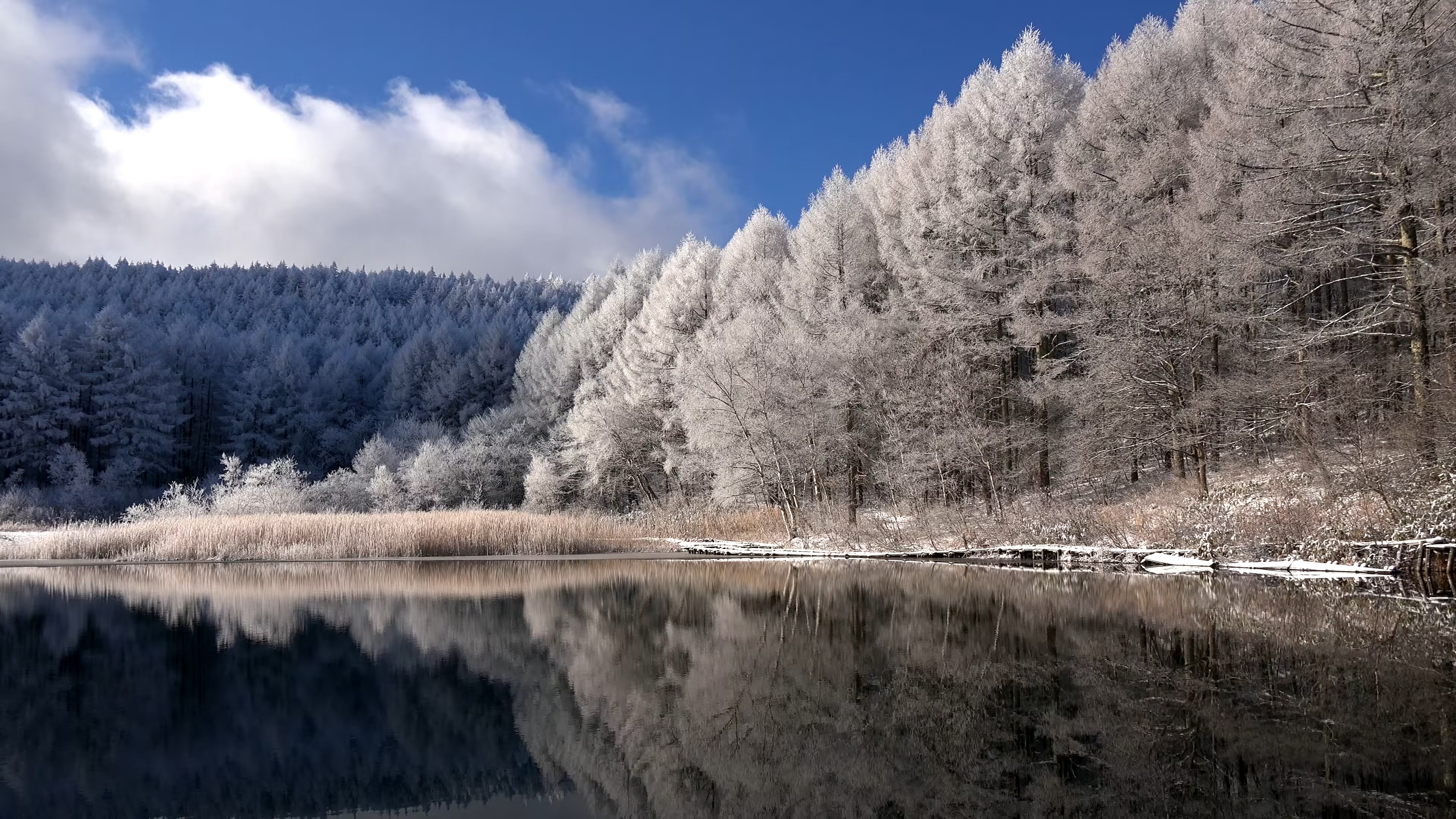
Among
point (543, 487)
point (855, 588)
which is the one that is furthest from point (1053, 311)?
point (543, 487)

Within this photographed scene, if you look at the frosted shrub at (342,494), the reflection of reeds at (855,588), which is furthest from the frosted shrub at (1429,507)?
the frosted shrub at (342,494)

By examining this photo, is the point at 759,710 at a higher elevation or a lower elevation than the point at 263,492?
lower

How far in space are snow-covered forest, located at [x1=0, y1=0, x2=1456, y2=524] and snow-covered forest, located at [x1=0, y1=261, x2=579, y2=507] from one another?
5578mm

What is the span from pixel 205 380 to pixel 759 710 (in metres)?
67.8

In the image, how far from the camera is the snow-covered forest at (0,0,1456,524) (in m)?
14.9

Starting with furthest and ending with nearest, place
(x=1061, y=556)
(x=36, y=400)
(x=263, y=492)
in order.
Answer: (x=36, y=400) < (x=263, y=492) < (x=1061, y=556)

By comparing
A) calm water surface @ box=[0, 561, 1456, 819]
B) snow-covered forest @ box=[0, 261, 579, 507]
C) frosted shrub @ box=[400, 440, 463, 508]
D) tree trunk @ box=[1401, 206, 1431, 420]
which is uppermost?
snow-covered forest @ box=[0, 261, 579, 507]

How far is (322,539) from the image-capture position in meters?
24.2

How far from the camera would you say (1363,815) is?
3771 mm

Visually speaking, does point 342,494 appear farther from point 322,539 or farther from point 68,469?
point 322,539

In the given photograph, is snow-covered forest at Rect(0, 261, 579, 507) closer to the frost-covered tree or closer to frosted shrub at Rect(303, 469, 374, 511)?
the frost-covered tree

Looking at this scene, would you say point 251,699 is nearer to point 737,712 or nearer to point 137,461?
point 737,712

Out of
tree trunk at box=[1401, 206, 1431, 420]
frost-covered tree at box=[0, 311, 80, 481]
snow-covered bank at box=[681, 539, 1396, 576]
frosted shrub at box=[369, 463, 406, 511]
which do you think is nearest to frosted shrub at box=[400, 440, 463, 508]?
frosted shrub at box=[369, 463, 406, 511]

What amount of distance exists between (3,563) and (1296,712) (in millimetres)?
28997
